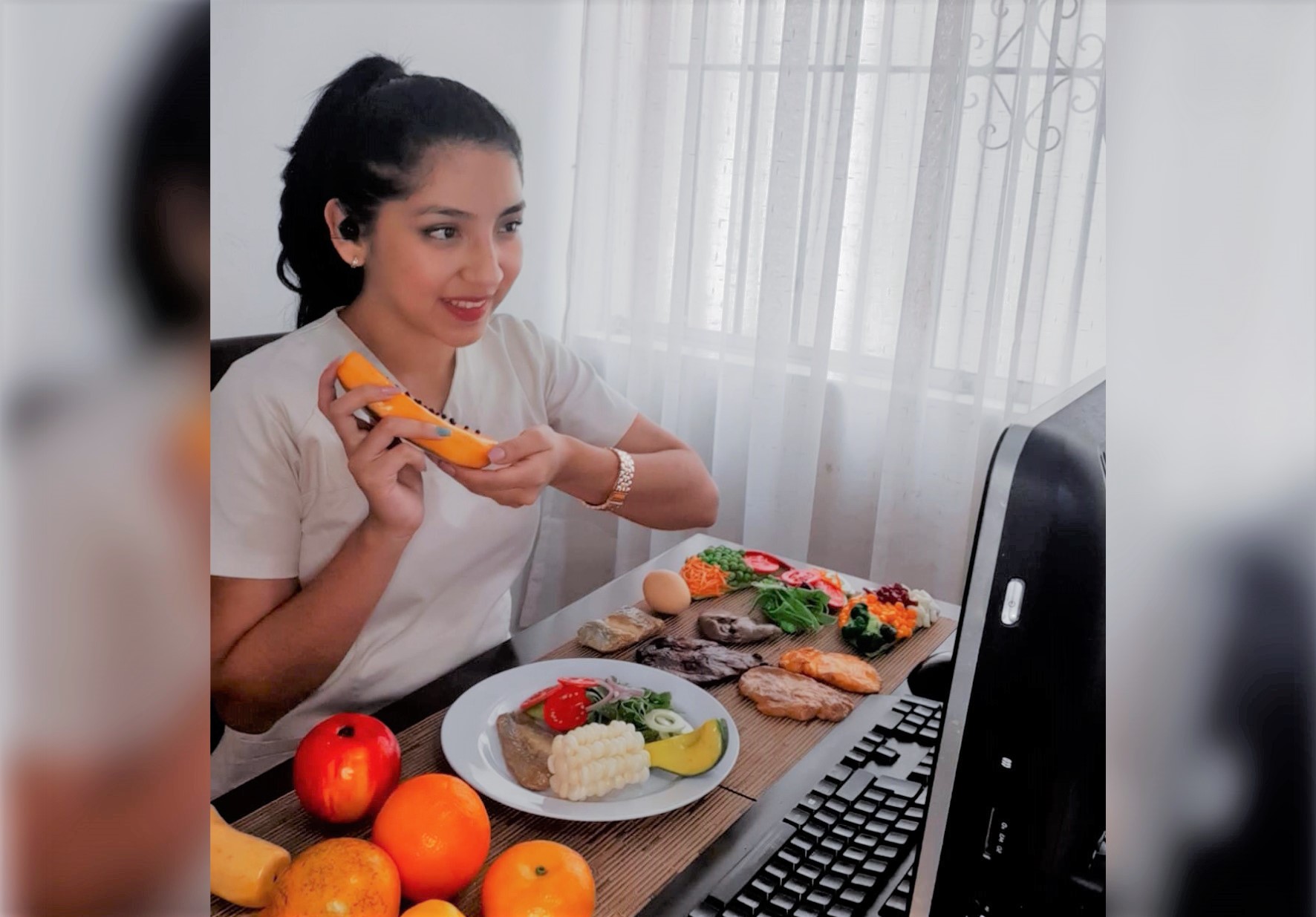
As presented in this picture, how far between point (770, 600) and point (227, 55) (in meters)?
0.94

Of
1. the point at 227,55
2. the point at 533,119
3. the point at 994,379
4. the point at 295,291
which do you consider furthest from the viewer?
the point at 994,379

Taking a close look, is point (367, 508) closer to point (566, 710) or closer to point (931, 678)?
point (566, 710)

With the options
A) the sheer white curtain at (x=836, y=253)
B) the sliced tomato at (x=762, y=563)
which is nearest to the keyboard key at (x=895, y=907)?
the sliced tomato at (x=762, y=563)

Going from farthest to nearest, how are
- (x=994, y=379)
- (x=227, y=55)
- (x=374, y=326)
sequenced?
(x=994, y=379), (x=374, y=326), (x=227, y=55)

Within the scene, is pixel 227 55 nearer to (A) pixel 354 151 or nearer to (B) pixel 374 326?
(A) pixel 354 151

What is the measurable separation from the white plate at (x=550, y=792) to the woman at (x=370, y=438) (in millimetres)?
333

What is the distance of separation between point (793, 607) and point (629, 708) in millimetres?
371

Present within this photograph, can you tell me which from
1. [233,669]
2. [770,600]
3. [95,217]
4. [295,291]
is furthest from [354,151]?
[95,217]

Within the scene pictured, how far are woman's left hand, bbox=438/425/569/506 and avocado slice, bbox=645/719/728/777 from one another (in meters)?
0.62

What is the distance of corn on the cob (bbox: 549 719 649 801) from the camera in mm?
927

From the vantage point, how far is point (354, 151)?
122cm

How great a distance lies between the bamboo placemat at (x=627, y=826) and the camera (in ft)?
2.71

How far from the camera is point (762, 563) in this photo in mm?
1545

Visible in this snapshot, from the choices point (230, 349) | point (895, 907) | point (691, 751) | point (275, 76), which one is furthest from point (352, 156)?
point (895, 907)
